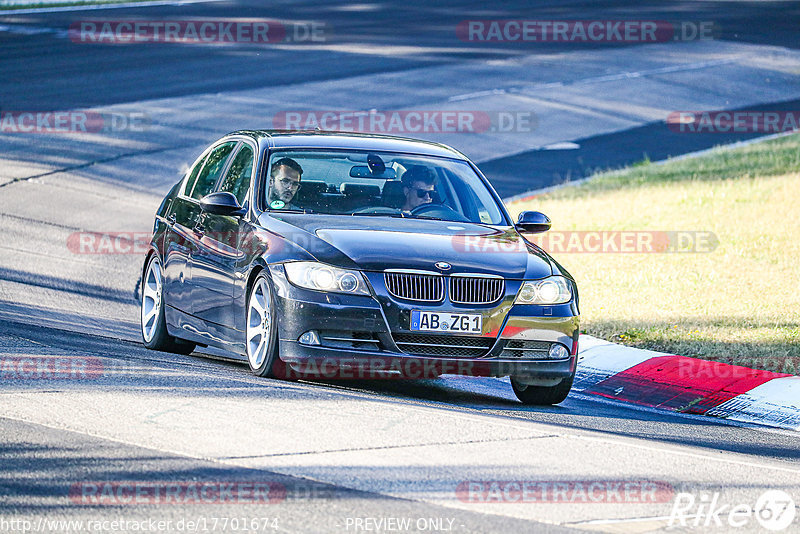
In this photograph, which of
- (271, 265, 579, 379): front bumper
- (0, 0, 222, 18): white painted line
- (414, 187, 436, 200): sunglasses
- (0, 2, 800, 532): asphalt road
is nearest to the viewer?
(0, 2, 800, 532): asphalt road

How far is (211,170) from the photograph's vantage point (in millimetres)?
10648

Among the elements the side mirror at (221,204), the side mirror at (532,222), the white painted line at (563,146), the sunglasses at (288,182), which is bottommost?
the white painted line at (563,146)

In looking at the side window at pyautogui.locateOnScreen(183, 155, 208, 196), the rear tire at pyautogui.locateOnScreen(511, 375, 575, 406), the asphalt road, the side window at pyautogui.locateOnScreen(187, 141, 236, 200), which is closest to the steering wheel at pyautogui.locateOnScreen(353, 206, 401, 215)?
the asphalt road

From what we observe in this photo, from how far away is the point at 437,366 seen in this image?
27.7ft

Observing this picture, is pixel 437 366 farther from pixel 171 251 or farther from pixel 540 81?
pixel 540 81

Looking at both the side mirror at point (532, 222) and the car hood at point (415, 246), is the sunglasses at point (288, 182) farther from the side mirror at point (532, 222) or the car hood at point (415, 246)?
the side mirror at point (532, 222)

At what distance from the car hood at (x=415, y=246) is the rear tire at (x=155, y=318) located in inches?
76.0

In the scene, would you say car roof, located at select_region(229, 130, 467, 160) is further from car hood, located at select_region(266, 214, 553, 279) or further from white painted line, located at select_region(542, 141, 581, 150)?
white painted line, located at select_region(542, 141, 581, 150)

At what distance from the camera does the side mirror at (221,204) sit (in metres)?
9.32

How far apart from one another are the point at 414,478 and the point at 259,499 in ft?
2.67

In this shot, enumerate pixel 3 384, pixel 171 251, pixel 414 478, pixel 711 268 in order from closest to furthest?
pixel 414 478, pixel 3 384, pixel 171 251, pixel 711 268

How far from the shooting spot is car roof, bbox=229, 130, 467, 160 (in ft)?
32.7

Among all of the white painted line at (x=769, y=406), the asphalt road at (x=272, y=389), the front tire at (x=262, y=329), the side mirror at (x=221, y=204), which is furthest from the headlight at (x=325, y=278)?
the white painted line at (x=769, y=406)

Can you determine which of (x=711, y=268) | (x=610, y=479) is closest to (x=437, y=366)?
(x=610, y=479)
